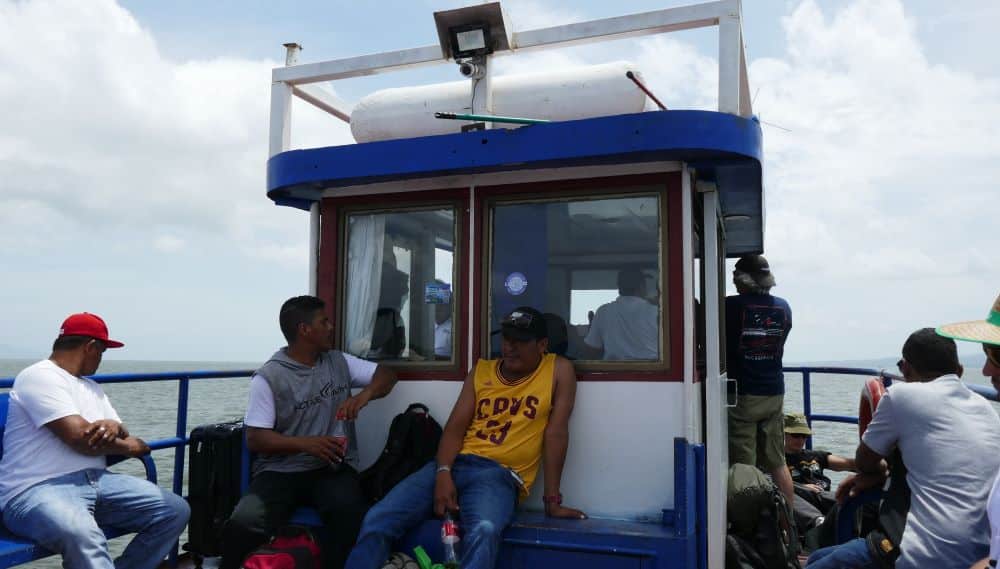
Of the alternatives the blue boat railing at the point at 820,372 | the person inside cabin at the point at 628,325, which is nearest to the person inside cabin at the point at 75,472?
the person inside cabin at the point at 628,325

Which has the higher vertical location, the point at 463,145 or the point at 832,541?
the point at 463,145

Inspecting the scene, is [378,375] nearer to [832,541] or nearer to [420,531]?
[420,531]

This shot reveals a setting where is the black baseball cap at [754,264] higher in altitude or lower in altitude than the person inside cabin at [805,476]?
higher

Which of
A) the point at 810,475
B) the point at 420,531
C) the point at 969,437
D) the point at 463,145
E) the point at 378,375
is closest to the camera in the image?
the point at 969,437

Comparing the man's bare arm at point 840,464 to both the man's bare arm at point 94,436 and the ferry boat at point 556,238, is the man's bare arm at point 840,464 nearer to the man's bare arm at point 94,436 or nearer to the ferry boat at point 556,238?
the ferry boat at point 556,238

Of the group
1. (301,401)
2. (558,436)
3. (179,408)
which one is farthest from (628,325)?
(179,408)

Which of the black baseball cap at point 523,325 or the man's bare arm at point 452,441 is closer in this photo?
the man's bare arm at point 452,441

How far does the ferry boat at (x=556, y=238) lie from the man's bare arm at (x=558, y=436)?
0.10 m

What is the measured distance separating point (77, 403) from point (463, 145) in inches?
91.6

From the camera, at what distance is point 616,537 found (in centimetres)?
355

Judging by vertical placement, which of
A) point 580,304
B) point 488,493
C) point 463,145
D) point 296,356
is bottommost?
point 488,493

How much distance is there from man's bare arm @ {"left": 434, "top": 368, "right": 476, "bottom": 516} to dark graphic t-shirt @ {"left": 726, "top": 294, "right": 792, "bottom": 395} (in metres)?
2.45

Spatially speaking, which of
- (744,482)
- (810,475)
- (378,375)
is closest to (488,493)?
(378,375)

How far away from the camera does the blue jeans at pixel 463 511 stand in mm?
3512
